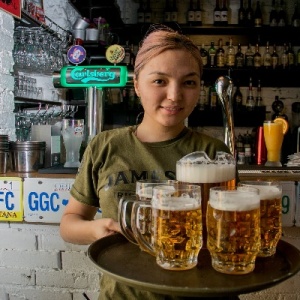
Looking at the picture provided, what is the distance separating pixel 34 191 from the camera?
2045 millimetres

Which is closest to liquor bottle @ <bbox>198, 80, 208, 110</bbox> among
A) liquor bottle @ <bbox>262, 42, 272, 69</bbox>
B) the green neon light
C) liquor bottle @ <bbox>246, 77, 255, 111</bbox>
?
liquor bottle @ <bbox>246, 77, 255, 111</bbox>

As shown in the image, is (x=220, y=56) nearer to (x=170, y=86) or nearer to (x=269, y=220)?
(x=170, y=86)

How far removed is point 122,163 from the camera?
128 cm

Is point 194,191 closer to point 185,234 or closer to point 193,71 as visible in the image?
point 185,234

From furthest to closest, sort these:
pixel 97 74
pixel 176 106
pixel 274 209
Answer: pixel 97 74, pixel 176 106, pixel 274 209

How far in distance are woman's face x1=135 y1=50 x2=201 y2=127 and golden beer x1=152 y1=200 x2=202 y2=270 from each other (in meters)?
0.36

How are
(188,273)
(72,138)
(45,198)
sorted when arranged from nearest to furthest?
(188,273)
(45,198)
(72,138)

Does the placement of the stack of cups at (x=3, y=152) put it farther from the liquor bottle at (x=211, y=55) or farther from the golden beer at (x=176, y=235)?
the liquor bottle at (x=211, y=55)

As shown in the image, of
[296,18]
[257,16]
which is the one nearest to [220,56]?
[257,16]

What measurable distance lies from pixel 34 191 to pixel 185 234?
4.28 feet

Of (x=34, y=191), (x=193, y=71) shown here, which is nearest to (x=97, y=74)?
(x=34, y=191)

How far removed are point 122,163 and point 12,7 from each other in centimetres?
180

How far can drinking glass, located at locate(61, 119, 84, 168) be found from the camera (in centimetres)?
219

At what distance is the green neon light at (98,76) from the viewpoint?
7.29ft
